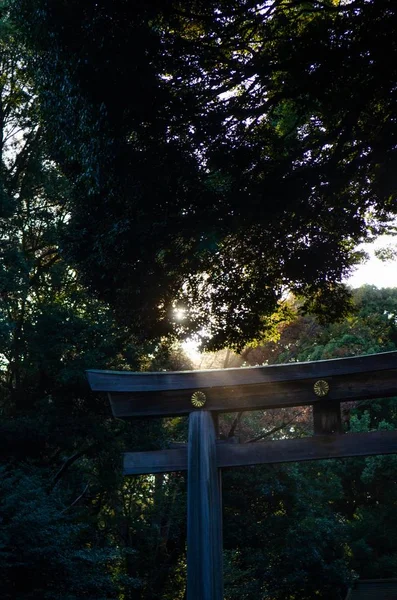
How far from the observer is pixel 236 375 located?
875 centimetres

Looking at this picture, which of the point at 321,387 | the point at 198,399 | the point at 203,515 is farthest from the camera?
the point at 198,399

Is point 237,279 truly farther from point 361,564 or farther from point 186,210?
point 361,564

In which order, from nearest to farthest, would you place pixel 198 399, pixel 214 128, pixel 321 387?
pixel 321 387 < pixel 198 399 < pixel 214 128

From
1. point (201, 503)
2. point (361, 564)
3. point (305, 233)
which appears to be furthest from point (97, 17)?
point (361, 564)

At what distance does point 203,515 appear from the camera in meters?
8.43

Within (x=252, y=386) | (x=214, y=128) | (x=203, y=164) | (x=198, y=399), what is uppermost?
(x=214, y=128)

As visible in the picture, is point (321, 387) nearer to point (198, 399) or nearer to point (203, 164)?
point (198, 399)

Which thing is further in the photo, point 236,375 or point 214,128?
point 214,128

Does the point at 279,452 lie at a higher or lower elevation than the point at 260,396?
lower

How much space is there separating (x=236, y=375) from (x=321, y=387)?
0.95 metres

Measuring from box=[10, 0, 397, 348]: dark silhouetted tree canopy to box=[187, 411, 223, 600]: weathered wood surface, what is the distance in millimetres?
2100

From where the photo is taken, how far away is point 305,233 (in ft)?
32.9

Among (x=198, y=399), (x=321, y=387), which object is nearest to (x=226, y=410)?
(x=198, y=399)

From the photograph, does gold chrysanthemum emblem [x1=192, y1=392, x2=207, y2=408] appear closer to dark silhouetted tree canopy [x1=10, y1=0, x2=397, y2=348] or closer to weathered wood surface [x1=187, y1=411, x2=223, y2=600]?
weathered wood surface [x1=187, y1=411, x2=223, y2=600]
